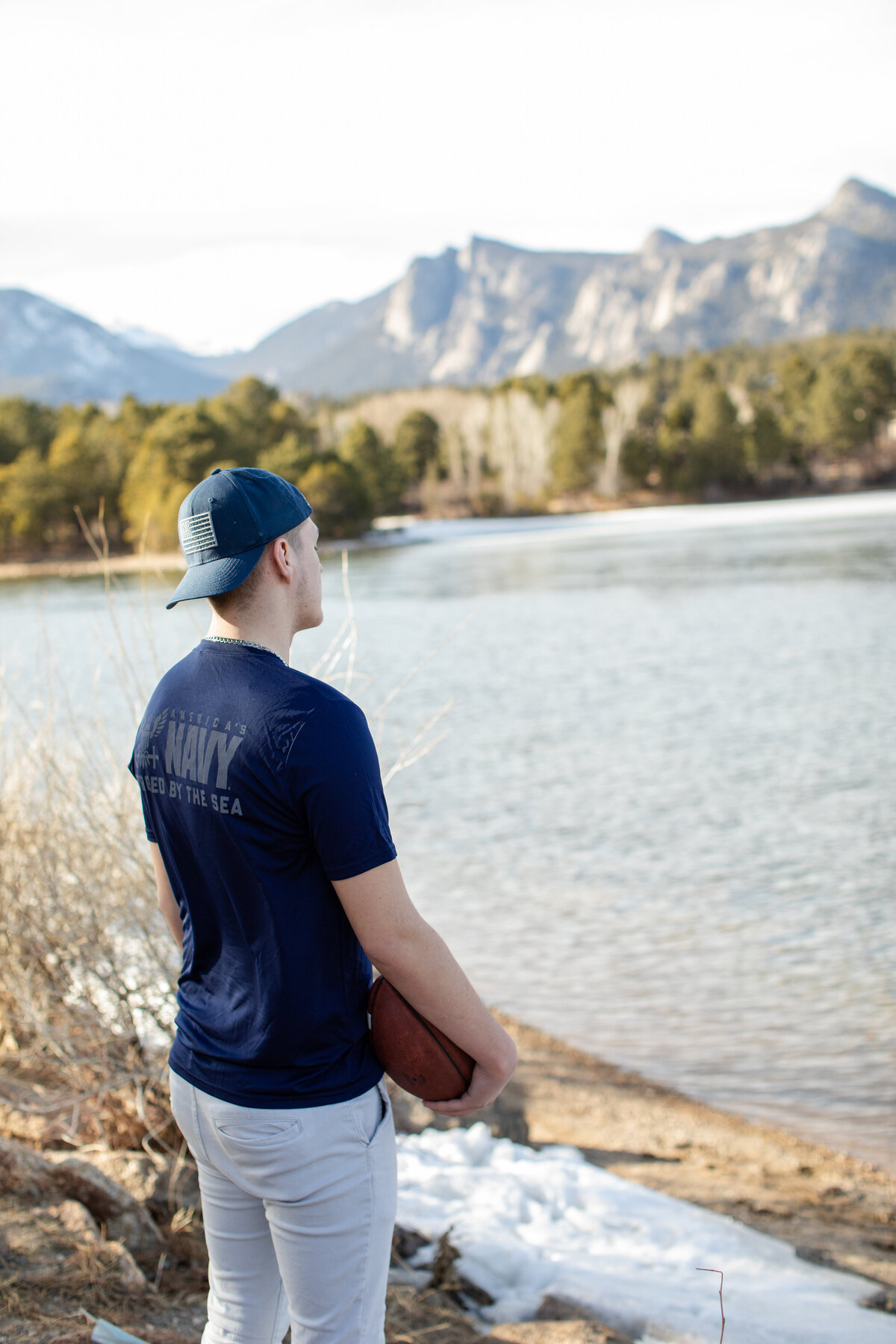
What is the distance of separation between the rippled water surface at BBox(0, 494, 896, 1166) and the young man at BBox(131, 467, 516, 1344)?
2.44 metres

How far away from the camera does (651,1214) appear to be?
13.3ft

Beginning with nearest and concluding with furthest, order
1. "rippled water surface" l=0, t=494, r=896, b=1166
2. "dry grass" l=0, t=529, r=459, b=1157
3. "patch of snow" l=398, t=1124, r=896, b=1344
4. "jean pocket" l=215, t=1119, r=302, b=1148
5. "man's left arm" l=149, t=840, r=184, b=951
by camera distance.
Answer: "jean pocket" l=215, t=1119, r=302, b=1148, "man's left arm" l=149, t=840, r=184, b=951, "patch of snow" l=398, t=1124, r=896, b=1344, "dry grass" l=0, t=529, r=459, b=1157, "rippled water surface" l=0, t=494, r=896, b=1166

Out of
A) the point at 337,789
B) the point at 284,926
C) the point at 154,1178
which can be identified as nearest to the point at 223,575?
the point at 337,789

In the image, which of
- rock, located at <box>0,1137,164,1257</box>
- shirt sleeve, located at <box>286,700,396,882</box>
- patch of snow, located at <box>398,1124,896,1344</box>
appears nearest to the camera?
shirt sleeve, located at <box>286,700,396,882</box>

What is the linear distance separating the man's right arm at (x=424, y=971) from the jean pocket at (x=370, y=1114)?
0.31 ft

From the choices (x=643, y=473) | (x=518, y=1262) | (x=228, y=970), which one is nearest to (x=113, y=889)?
(x=518, y=1262)

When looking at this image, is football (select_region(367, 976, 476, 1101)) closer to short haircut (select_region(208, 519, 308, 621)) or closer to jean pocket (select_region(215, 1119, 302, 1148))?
jean pocket (select_region(215, 1119, 302, 1148))

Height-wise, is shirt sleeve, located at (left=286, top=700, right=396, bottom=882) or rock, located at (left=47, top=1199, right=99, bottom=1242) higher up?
shirt sleeve, located at (left=286, top=700, right=396, bottom=882)

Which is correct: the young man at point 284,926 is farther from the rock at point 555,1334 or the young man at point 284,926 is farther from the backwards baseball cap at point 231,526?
the rock at point 555,1334

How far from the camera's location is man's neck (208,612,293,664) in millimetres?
1847

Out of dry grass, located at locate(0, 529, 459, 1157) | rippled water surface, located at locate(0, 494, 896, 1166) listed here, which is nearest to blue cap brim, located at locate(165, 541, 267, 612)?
dry grass, located at locate(0, 529, 459, 1157)

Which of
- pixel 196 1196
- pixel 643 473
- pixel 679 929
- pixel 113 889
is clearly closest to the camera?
pixel 196 1196

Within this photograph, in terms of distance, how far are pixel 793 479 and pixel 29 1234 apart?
92918 mm

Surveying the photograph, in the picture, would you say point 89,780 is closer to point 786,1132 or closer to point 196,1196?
point 196,1196
